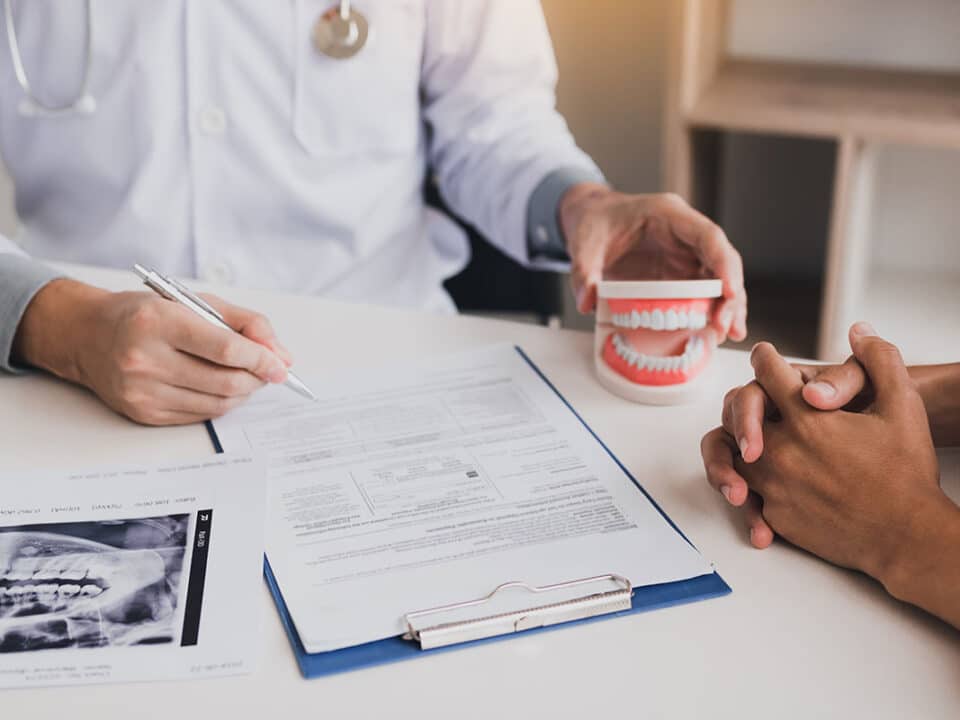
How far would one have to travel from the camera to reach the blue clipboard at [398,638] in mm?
640

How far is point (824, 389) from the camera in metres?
0.75

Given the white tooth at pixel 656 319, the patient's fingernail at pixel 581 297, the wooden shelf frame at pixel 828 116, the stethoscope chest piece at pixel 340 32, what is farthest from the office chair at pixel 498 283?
the wooden shelf frame at pixel 828 116

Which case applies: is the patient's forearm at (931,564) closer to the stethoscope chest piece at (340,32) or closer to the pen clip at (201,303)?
the pen clip at (201,303)

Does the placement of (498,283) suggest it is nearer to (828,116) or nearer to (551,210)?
(551,210)

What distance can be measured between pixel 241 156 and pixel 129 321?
0.42 m

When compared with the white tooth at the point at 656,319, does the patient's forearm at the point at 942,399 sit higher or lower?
lower

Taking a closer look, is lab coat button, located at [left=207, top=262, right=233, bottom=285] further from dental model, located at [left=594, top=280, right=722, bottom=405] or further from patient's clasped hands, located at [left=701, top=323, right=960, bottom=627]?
patient's clasped hands, located at [left=701, top=323, right=960, bottom=627]

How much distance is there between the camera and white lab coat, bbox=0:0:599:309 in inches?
48.2

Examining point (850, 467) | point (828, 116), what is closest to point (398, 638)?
point (850, 467)

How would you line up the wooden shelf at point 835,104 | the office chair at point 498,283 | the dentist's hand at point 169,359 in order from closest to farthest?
the dentist's hand at point 169,359 < the office chair at point 498,283 < the wooden shelf at point 835,104

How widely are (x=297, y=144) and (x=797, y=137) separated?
140cm

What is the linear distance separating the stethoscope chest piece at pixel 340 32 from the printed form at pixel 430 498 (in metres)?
0.47

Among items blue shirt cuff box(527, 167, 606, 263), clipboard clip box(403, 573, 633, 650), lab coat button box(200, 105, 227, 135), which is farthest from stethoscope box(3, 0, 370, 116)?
clipboard clip box(403, 573, 633, 650)

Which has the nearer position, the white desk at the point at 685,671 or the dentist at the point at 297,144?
the white desk at the point at 685,671
